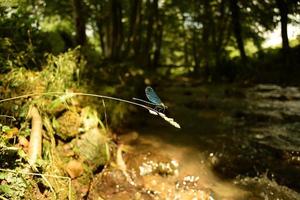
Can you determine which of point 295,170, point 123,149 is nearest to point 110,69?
point 123,149

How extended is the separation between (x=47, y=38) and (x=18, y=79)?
2.35 meters

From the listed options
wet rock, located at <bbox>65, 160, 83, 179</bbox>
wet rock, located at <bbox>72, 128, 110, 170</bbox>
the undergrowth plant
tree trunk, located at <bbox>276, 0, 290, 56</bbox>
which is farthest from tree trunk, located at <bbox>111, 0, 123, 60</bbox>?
wet rock, located at <bbox>65, 160, 83, 179</bbox>

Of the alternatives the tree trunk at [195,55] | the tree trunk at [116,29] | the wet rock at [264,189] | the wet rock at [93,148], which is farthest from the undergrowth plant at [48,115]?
the tree trunk at [195,55]

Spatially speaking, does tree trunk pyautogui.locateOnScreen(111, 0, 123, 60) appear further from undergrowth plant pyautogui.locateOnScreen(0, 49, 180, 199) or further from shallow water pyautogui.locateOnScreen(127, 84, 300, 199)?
undergrowth plant pyautogui.locateOnScreen(0, 49, 180, 199)

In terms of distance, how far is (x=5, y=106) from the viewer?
155 inches

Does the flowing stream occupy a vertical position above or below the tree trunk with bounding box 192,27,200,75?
below

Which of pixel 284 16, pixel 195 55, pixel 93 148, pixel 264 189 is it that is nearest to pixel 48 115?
pixel 93 148

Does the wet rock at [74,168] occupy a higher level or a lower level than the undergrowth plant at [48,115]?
lower

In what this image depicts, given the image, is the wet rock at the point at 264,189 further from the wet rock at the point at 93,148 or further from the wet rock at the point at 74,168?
the wet rock at the point at 74,168

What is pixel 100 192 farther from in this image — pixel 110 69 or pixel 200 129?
pixel 110 69

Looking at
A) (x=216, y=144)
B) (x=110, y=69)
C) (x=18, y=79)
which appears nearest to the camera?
(x=18, y=79)

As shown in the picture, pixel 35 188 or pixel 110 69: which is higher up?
pixel 110 69

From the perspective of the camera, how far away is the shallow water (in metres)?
4.12

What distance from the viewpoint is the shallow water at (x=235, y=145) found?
4117 mm
